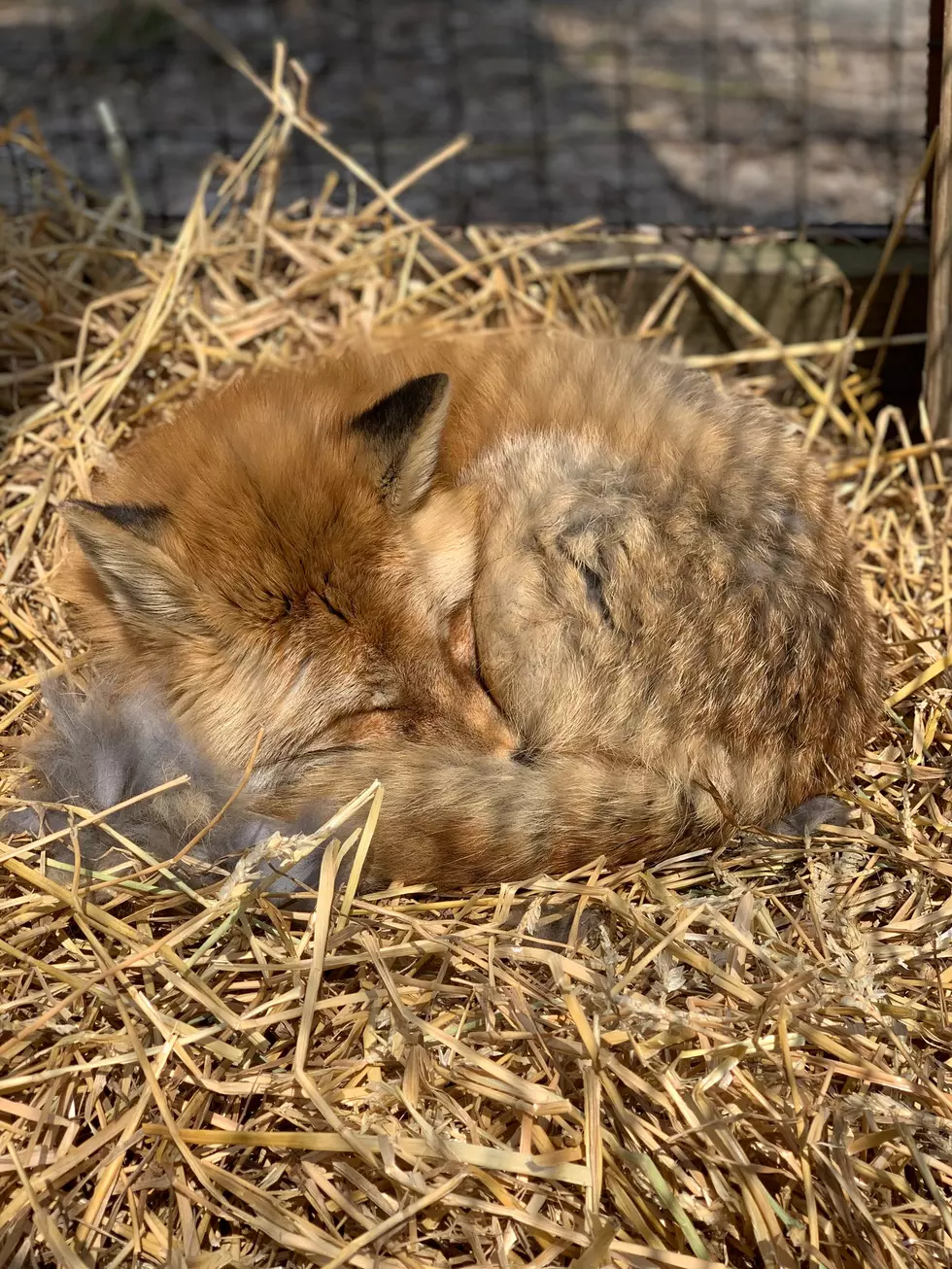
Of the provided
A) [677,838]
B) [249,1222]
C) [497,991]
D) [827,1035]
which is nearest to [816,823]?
[677,838]

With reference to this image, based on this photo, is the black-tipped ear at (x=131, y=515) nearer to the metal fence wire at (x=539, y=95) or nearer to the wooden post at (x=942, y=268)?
the wooden post at (x=942, y=268)

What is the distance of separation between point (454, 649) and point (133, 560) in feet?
2.16

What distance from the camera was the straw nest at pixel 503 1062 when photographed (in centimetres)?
158

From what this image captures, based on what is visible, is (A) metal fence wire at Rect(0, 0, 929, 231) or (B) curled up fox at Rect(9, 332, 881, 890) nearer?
(B) curled up fox at Rect(9, 332, 881, 890)

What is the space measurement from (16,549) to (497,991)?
5.68ft

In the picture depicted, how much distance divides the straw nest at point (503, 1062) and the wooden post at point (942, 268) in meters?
0.97

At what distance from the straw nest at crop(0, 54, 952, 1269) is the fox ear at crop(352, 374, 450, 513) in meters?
0.82

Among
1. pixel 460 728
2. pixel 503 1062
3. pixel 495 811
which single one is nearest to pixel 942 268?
pixel 460 728

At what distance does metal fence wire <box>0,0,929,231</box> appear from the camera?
17.2 ft

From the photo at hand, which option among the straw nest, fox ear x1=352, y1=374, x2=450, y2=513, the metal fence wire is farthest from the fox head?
the metal fence wire

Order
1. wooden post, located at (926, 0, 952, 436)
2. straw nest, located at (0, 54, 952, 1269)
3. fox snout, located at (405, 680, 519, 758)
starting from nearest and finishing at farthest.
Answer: straw nest, located at (0, 54, 952, 1269), fox snout, located at (405, 680, 519, 758), wooden post, located at (926, 0, 952, 436)

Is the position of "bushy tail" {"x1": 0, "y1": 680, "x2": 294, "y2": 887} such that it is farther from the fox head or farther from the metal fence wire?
the metal fence wire

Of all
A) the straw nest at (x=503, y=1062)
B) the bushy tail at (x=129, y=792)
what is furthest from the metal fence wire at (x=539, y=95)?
the straw nest at (x=503, y=1062)

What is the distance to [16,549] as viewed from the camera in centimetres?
274
